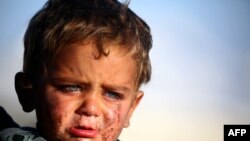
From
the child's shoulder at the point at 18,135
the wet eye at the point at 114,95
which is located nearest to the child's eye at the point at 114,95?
the wet eye at the point at 114,95

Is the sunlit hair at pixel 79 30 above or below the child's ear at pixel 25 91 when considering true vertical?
above

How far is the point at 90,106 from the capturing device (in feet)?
1.53

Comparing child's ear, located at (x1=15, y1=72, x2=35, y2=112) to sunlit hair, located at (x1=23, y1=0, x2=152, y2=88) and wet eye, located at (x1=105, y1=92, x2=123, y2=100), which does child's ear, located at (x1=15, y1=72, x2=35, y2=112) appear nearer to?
sunlit hair, located at (x1=23, y1=0, x2=152, y2=88)

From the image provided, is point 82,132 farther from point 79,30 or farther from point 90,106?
point 79,30

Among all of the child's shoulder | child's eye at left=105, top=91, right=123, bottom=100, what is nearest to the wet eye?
child's eye at left=105, top=91, right=123, bottom=100

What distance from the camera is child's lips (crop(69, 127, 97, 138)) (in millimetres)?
465

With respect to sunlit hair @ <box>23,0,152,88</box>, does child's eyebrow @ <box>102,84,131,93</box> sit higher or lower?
lower

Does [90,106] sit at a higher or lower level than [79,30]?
lower

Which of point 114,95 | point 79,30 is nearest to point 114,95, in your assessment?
point 114,95

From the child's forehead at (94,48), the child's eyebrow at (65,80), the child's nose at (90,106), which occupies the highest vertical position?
the child's forehead at (94,48)

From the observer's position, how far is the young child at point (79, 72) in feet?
1.53

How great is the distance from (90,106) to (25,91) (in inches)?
4.4

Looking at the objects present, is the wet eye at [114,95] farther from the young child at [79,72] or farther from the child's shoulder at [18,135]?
the child's shoulder at [18,135]

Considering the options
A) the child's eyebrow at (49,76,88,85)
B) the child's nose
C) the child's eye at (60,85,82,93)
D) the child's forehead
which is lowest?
the child's nose
